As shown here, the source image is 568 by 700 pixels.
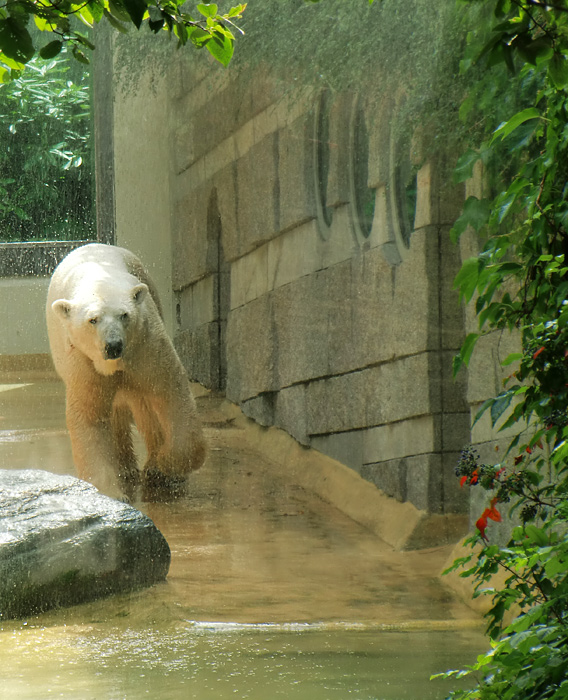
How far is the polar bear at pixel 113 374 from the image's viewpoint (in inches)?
199

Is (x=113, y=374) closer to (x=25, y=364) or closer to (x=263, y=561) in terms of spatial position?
(x=263, y=561)

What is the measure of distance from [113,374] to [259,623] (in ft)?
6.77

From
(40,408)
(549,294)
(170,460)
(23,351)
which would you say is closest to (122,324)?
(170,460)

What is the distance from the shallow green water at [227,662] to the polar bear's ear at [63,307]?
2000 millimetres

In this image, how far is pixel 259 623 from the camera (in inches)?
139

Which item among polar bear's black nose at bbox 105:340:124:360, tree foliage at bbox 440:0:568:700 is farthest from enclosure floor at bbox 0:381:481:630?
tree foliage at bbox 440:0:568:700

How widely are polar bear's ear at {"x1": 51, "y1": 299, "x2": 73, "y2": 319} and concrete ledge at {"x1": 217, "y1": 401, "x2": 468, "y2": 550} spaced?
1.95 metres

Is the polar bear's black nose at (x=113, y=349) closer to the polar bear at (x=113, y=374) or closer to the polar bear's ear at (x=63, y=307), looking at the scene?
the polar bear at (x=113, y=374)

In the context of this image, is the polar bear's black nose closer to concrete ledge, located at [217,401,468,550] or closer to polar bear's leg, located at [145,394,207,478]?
polar bear's leg, located at [145,394,207,478]

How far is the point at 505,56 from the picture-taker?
1277 millimetres

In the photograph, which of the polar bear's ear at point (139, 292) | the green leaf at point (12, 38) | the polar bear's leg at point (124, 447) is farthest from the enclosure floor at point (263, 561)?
the green leaf at point (12, 38)

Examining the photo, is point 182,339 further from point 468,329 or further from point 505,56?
point 505,56

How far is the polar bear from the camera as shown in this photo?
5062mm

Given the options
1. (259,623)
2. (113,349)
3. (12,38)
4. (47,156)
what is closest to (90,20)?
(12,38)
